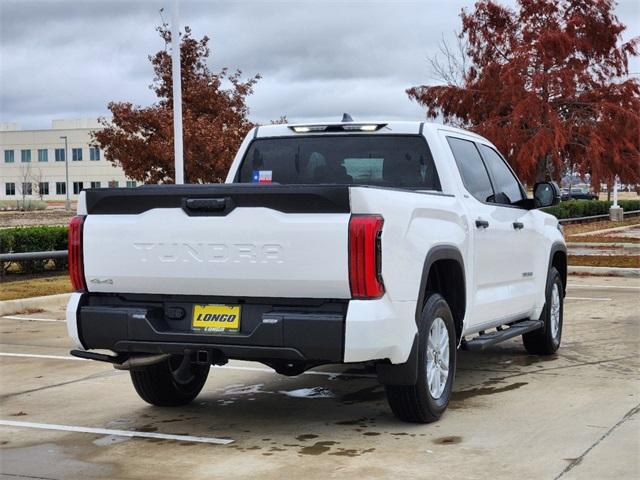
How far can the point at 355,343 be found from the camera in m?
5.82

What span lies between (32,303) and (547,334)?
25.0 ft

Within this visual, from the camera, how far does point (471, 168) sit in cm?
820

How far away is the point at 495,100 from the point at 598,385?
20.3m

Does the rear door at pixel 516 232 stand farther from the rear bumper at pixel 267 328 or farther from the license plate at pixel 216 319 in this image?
the license plate at pixel 216 319

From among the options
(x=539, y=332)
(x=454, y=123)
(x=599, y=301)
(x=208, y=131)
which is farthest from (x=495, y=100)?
(x=539, y=332)

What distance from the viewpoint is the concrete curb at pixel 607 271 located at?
18.7 metres

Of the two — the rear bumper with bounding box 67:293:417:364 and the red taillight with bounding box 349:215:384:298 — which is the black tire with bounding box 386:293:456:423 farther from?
the red taillight with bounding box 349:215:384:298

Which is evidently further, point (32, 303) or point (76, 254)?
point (32, 303)

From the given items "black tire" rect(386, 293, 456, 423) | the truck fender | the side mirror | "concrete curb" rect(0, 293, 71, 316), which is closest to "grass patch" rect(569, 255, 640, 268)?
"concrete curb" rect(0, 293, 71, 316)

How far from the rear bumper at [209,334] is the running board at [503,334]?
1.68 meters

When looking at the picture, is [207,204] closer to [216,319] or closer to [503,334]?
[216,319]

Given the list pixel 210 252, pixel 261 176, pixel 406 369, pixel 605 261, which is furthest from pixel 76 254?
A: pixel 605 261

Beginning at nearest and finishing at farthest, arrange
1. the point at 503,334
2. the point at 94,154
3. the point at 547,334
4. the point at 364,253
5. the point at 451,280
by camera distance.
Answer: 1. the point at 364,253
2. the point at 451,280
3. the point at 503,334
4. the point at 547,334
5. the point at 94,154

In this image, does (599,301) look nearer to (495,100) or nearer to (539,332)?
(539,332)
